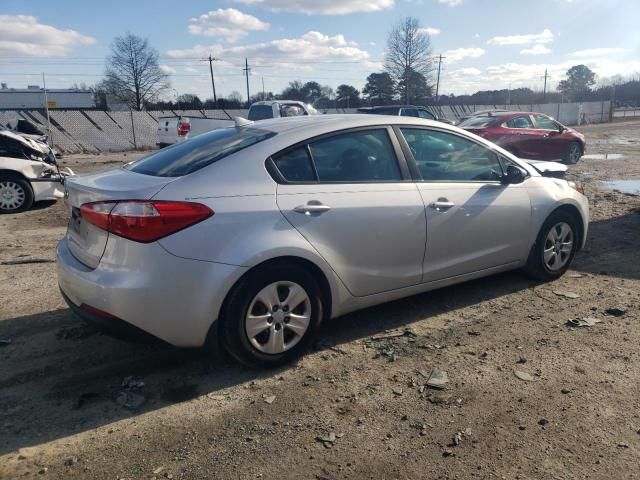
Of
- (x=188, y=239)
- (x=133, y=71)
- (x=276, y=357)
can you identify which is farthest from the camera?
(x=133, y=71)

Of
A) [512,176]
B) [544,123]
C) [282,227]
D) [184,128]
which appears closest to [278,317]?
[282,227]

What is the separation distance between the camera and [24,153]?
365 inches

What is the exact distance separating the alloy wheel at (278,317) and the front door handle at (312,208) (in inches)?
18.8

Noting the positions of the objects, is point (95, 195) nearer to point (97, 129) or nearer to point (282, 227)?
point (282, 227)

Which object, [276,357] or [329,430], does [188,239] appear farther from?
[329,430]

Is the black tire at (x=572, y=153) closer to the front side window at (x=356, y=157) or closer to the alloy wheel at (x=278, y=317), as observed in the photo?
the front side window at (x=356, y=157)

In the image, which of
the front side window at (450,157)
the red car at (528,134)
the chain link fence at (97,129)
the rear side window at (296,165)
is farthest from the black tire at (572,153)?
the chain link fence at (97,129)

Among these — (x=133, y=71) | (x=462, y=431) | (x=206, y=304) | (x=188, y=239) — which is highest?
(x=133, y=71)

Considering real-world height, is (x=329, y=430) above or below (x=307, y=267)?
Result: below

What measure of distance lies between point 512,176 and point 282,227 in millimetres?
2352

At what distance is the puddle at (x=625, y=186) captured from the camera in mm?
10516

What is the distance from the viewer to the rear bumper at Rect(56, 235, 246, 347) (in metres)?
3.06

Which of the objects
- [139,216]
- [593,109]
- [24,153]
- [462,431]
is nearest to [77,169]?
[24,153]

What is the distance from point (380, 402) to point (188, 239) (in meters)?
1.49
